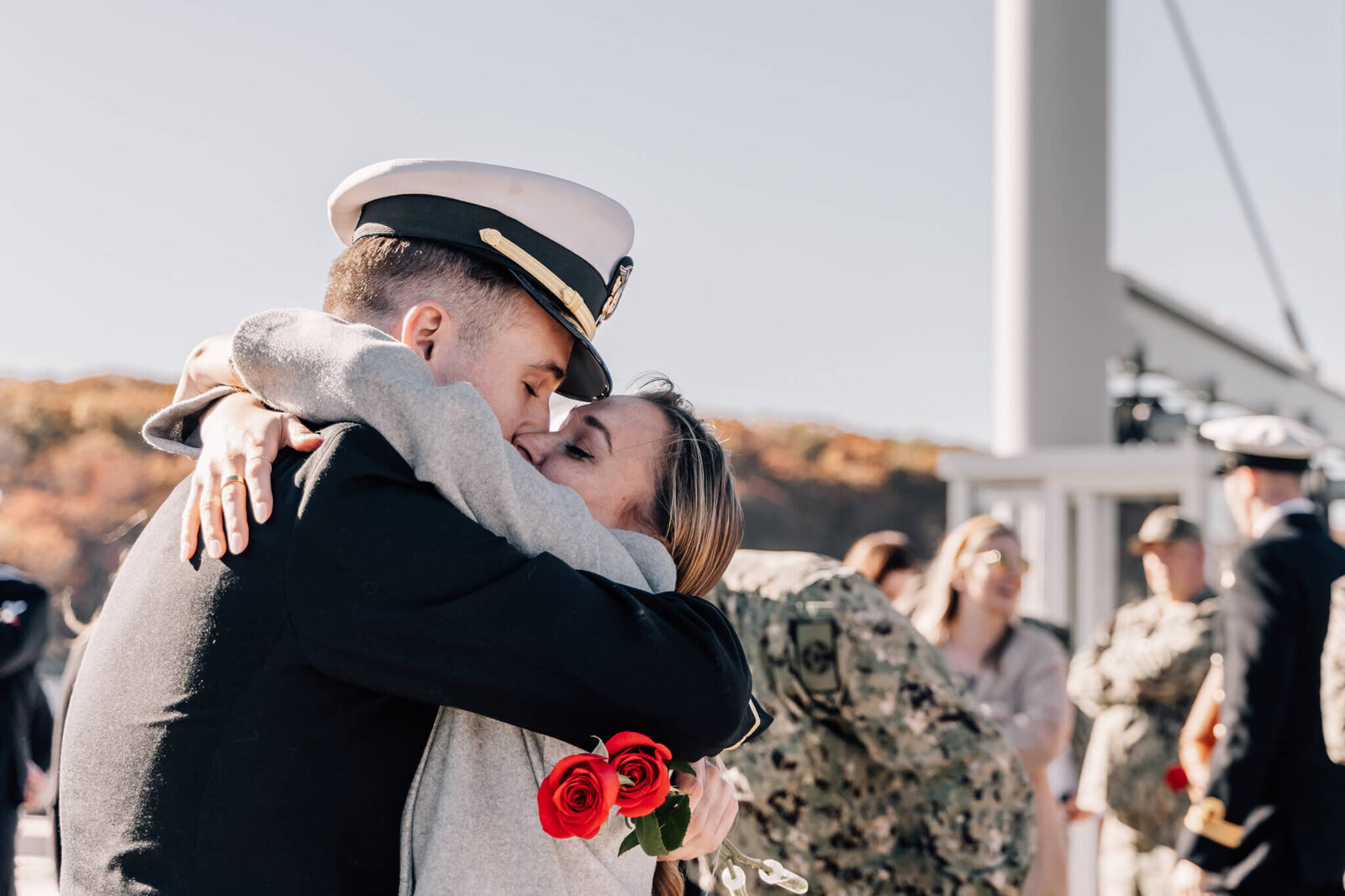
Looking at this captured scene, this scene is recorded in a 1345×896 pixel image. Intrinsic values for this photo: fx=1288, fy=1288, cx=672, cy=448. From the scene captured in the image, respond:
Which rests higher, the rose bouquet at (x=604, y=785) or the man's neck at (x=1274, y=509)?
the man's neck at (x=1274, y=509)

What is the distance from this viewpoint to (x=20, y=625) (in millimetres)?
4152

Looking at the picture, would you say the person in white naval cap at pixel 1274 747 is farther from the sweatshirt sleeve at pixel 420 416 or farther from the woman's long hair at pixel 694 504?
the sweatshirt sleeve at pixel 420 416

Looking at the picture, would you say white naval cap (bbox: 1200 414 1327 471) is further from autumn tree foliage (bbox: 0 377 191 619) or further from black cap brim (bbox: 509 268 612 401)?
autumn tree foliage (bbox: 0 377 191 619)

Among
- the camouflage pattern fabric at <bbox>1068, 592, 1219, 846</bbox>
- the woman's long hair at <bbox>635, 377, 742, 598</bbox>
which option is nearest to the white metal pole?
the camouflage pattern fabric at <bbox>1068, 592, 1219, 846</bbox>

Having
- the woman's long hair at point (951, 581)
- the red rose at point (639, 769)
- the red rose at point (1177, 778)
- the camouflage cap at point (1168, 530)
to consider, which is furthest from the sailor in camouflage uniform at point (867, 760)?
the camouflage cap at point (1168, 530)

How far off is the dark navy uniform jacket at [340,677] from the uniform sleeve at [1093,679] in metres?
4.79

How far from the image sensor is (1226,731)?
3.88 m

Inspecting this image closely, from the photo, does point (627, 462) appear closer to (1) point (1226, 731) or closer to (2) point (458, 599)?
(2) point (458, 599)

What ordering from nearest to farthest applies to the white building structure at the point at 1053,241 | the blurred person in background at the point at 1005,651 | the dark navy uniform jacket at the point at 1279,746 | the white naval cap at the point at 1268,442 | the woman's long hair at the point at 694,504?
the woman's long hair at the point at 694,504
the dark navy uniform jacket at the point at 1279,746
the white naval cap at the point at 1268,442
the blurred person in background at the point at 1005,651
the white building structure at the point at 1053,241

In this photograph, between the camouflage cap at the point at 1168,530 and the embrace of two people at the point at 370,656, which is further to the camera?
the camouflage cap at the point at 1168,530

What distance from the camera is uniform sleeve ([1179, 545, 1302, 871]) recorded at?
3.83 metres

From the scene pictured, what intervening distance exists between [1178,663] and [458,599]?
194 inches

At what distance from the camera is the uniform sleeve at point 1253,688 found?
3832mm

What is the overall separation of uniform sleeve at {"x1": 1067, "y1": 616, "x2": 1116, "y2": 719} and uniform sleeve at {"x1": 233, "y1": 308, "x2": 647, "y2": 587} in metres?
4.72
